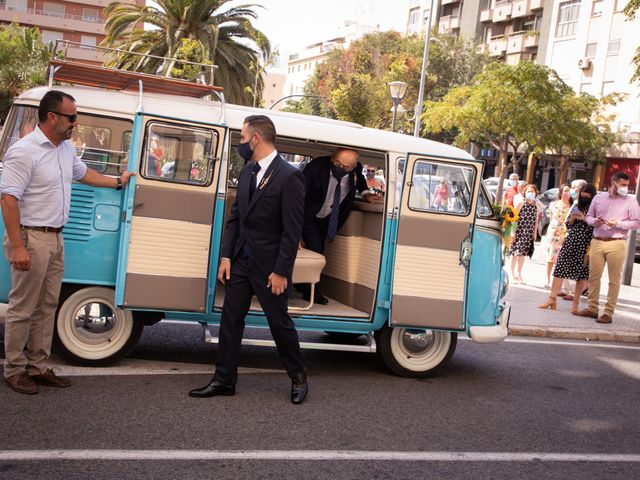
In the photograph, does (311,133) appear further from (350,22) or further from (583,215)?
(350,22)

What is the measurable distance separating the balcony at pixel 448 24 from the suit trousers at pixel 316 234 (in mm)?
62778

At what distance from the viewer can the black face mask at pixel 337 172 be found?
766 centimetres

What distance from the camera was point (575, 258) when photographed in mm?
12367

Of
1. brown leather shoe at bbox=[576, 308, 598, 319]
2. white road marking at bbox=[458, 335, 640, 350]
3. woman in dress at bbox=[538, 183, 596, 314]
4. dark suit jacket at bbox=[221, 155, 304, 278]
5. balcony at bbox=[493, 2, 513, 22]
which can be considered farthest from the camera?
balcony at bbox=[493, 2, 513, 22]

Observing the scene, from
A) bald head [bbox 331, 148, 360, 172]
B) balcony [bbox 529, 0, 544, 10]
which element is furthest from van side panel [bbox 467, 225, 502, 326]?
balcony [bbox 529, 0, 544, 10]

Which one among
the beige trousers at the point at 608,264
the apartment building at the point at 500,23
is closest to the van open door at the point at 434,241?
the beige trousers at the point at 608,264

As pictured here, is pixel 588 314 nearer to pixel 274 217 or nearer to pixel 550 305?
pixel 550 305

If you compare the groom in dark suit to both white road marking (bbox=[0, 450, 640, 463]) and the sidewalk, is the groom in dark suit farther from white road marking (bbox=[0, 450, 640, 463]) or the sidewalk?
the sidewalk

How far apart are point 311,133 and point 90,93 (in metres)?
1.90

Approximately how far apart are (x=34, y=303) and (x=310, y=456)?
7.54ft

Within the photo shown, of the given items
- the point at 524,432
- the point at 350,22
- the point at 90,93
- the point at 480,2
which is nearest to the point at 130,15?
the point at 90,93

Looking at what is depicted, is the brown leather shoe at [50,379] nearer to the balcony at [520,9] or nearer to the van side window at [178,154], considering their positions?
the van side window at [178,154]

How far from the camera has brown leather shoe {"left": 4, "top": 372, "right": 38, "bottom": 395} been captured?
570 centimetres

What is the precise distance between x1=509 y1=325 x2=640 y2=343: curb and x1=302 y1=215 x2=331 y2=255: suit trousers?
352 centimetres
